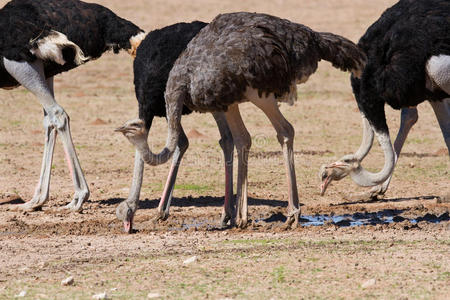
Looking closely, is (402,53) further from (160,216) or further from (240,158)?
(160,216)

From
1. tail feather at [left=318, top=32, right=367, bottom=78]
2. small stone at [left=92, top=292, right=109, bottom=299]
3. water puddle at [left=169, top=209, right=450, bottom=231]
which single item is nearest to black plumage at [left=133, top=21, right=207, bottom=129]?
water puddle at [left=169, top=209, right=450, bottom=231]

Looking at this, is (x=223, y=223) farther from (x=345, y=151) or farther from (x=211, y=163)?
(x=345, y=151)

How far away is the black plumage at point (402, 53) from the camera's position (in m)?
7.90

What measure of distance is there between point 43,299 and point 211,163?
5973mm

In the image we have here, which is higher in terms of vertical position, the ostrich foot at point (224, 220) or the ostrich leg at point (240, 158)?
the ostrich leg at point (240, 158)

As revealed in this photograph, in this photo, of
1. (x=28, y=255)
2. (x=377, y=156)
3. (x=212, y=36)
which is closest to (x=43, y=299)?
(x=28, y=255)

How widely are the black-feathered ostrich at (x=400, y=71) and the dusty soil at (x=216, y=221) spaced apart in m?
0.45

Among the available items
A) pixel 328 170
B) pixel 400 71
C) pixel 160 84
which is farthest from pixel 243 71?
pixel 400 71

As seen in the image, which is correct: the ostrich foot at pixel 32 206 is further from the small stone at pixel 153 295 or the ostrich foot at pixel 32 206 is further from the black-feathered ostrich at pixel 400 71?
the small stone at pixel 153 295

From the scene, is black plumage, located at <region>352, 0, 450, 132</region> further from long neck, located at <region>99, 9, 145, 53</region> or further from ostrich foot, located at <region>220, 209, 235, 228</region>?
long neck, located at <region>99, 9, 145, 53</region>

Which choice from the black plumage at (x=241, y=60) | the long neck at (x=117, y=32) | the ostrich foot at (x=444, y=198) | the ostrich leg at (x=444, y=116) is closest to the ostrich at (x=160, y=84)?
the black plumage at (x=241, y=60)

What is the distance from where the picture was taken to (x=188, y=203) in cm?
878

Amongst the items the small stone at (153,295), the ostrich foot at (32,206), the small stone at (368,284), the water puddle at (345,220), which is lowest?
the small stone at (153,295)

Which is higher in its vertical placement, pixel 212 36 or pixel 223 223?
pixel 212 36
